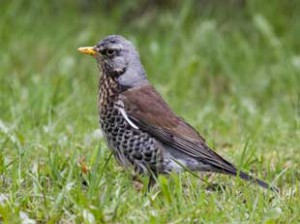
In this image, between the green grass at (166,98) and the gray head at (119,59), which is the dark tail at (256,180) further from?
the gray head at (119,59)

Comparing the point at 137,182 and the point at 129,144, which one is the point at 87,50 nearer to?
the point at 129,144

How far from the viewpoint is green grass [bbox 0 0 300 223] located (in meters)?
5.04

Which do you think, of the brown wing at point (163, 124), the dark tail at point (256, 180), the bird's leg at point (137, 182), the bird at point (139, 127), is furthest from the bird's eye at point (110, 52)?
the dark tail at point (256, 180)

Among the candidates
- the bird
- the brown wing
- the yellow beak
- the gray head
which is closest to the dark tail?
the bird

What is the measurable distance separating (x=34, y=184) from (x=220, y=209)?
3.57 feet

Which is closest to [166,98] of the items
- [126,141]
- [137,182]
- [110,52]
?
[110,52]

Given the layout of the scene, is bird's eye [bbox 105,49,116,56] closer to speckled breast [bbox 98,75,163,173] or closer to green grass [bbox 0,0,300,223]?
speckled breast [bbox 98,75,163,173]

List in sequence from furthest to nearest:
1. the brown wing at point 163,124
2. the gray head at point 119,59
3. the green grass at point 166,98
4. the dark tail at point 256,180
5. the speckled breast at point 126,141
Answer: the gray head at point 119,59, the brown wing at point 163,124, the speckled breast at point 126,141, the dark tail at point 256,180, the green grass at point 166,98

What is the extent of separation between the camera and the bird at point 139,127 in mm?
5863

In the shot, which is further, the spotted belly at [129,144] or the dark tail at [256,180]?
the spotted belly at [129,144]

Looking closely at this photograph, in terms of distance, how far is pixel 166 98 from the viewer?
8.69 meters

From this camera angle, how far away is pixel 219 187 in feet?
18.8

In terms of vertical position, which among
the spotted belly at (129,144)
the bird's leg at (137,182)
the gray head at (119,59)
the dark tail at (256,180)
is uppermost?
the gray head at (119,59)

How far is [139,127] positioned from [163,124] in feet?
0.59
